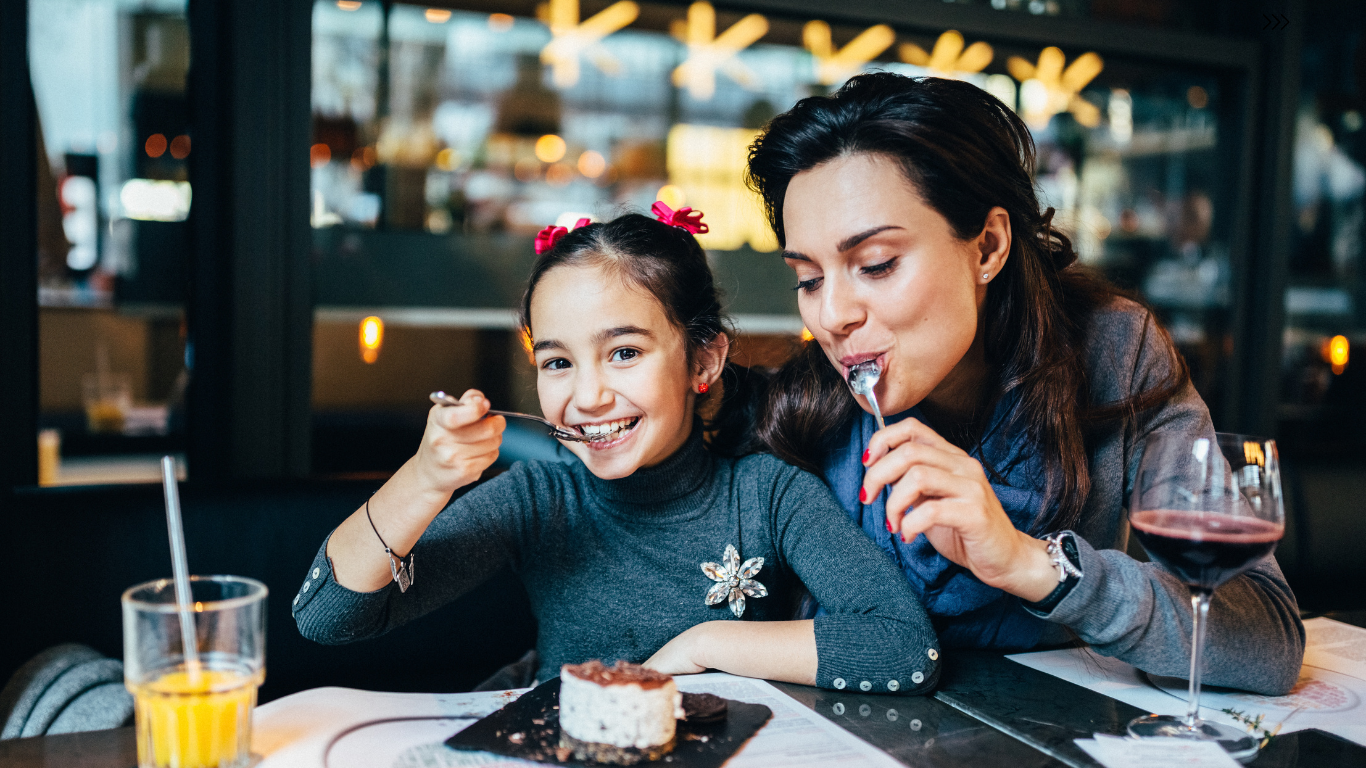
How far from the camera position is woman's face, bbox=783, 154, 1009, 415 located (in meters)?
1.28

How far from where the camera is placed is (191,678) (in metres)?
0.87

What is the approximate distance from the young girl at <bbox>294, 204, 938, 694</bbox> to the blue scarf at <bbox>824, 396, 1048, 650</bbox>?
0.12m

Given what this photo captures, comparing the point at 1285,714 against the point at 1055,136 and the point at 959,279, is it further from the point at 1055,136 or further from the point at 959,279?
the point at 1055,136

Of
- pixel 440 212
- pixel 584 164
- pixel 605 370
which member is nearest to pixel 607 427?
pixel 605 370

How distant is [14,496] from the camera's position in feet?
5.39

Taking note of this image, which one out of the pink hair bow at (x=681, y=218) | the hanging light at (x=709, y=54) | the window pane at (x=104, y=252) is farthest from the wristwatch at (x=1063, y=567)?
the window pane at (x=104, y=252)

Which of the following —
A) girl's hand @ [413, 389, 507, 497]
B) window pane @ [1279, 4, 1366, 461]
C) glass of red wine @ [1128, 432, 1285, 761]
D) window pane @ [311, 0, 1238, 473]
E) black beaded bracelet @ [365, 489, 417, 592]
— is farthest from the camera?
window pane @ [1279, 4, 1366, 461]

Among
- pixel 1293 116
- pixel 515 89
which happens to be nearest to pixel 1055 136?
pixel 1293 116

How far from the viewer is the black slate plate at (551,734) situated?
90cm

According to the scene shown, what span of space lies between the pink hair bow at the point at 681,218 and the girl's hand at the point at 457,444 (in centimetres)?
55

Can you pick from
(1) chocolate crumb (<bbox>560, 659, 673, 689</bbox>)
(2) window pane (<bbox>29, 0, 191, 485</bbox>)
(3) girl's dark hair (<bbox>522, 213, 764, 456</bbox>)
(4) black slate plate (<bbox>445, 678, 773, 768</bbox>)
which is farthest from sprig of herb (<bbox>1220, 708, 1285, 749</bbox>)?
(2) window pane (<bbox>29, 0, 191, 485</bbox>)

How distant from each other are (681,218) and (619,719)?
2.91ft

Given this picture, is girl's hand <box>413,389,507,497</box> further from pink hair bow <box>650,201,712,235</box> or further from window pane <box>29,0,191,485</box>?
window pane <box>29,0,191,485</box>

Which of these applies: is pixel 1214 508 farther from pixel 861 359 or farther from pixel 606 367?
pixel 606 367
